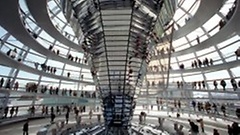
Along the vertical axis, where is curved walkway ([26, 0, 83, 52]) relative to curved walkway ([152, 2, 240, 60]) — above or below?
above

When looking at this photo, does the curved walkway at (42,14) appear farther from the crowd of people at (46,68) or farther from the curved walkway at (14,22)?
the crowd of people at (46,68)

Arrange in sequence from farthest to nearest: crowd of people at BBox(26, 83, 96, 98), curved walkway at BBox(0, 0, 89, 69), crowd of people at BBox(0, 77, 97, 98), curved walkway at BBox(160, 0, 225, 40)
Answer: crowd of people at BBox(26, 83, 96, 98), crowd of people at BBox(0, 77, 97, 98), curved walkway at BBox(160, 0, 225, 40), curved walkway at BBox(0, 0, 89, 69)

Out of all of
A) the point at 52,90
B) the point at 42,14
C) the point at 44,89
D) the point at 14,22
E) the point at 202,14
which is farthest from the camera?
the point at 52,90

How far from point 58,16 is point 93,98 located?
12772 mm

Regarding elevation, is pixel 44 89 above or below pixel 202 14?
below

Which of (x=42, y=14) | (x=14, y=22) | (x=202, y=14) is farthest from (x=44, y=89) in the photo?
(x=202, y=14)

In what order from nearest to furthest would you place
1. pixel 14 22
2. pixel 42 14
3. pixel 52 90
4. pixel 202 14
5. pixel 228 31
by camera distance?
pixel 14 22, pixel 42 14, pixel 228 31, pixel 202 14, pixel 52 90

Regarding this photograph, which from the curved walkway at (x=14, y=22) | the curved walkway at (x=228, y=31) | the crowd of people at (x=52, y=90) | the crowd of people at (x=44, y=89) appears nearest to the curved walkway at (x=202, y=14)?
the curved walkway at (x=228, y=31)

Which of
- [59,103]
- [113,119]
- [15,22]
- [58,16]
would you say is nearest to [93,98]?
[59,103]

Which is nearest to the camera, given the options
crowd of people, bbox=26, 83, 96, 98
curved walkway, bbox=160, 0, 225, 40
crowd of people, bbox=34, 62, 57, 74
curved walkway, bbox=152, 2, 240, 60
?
curved walkway, bbox=152, 2, 240, 60

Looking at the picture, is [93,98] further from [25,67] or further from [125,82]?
[125,82]

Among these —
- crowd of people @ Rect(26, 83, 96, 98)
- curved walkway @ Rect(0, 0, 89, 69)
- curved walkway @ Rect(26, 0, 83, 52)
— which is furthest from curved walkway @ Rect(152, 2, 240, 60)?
crowd of people @ Rect(26, 83, 96, 98)

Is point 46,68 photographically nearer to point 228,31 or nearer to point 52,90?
point 52,90

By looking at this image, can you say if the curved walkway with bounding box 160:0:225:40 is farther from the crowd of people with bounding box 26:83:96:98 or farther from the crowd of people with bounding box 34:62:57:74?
the crowd of people with bounding box 26:83:96:98
